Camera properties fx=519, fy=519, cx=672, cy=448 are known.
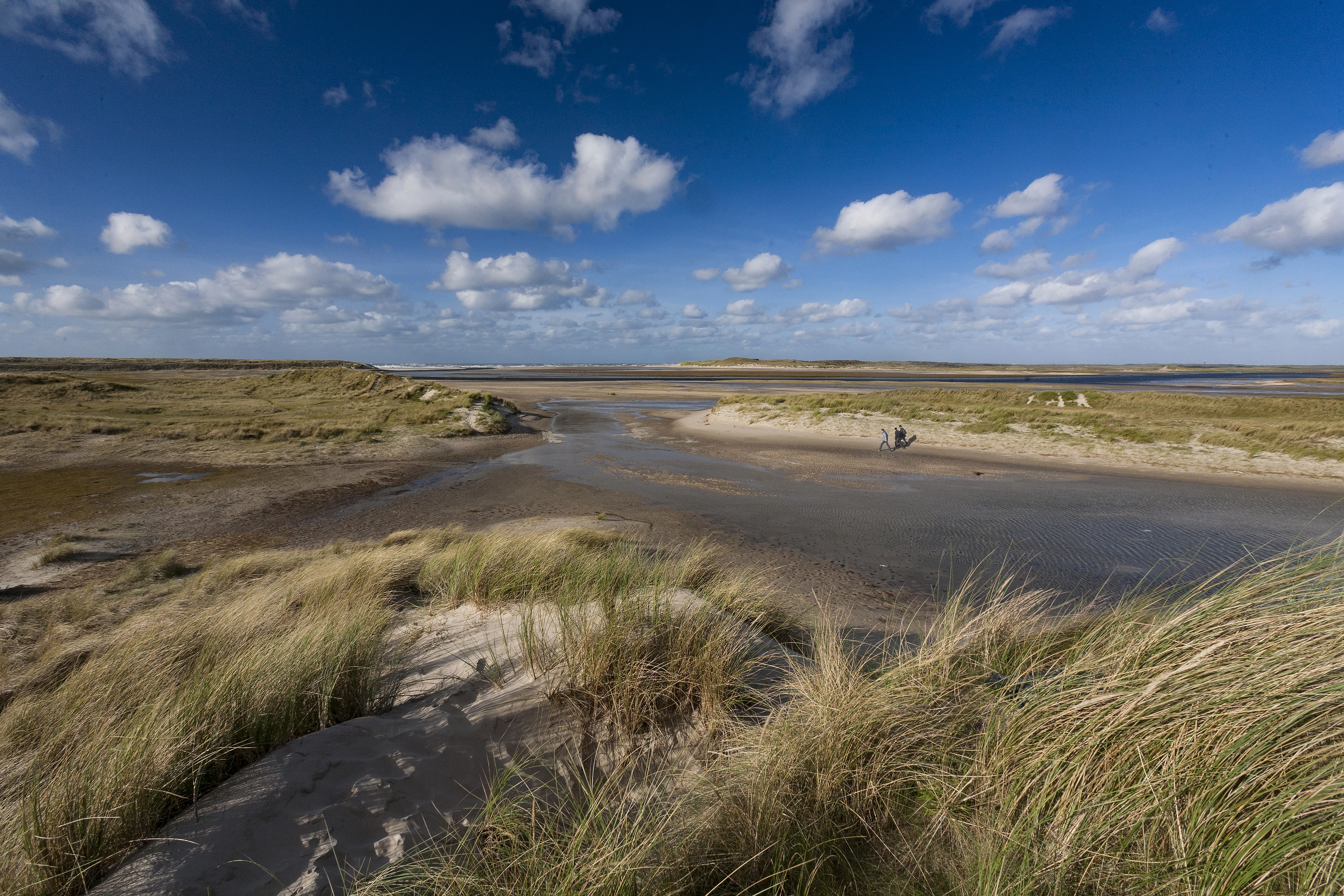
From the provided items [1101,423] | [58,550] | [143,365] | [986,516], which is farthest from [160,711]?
[143,365]

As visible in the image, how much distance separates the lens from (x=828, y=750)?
275cm

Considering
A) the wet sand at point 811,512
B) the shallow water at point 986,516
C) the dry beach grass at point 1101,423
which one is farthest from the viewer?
the dry beach grass at point 1101,423

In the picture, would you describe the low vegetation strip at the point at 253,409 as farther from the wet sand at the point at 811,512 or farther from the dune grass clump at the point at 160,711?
the dune grass clump at the point at 160,711

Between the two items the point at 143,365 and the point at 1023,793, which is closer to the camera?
the point at 1023,793

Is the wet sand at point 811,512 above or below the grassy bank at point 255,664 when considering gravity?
below

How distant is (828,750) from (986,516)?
36.3 feet

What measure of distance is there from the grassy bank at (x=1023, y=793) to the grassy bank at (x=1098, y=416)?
2167 cm

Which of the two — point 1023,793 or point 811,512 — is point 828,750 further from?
point 811,512

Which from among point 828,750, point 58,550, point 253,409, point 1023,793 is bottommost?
point 58,550

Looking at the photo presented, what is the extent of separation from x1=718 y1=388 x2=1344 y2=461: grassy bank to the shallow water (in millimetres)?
5701

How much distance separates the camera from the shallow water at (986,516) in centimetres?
881

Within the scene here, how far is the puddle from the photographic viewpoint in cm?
1485

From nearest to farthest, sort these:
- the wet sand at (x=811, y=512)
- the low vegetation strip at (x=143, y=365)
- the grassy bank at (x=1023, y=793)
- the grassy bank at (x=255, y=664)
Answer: the grassy bank at (x=1023, y=793) < the grassy bank at (x=255, y=664) < the wet sand at (x=811, y=512) < the low vegetation strip at (x=143, y=365)

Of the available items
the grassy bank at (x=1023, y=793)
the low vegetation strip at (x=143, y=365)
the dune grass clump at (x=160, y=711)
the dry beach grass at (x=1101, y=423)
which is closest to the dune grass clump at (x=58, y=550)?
the dune grass clump at (x=160, y=711)
